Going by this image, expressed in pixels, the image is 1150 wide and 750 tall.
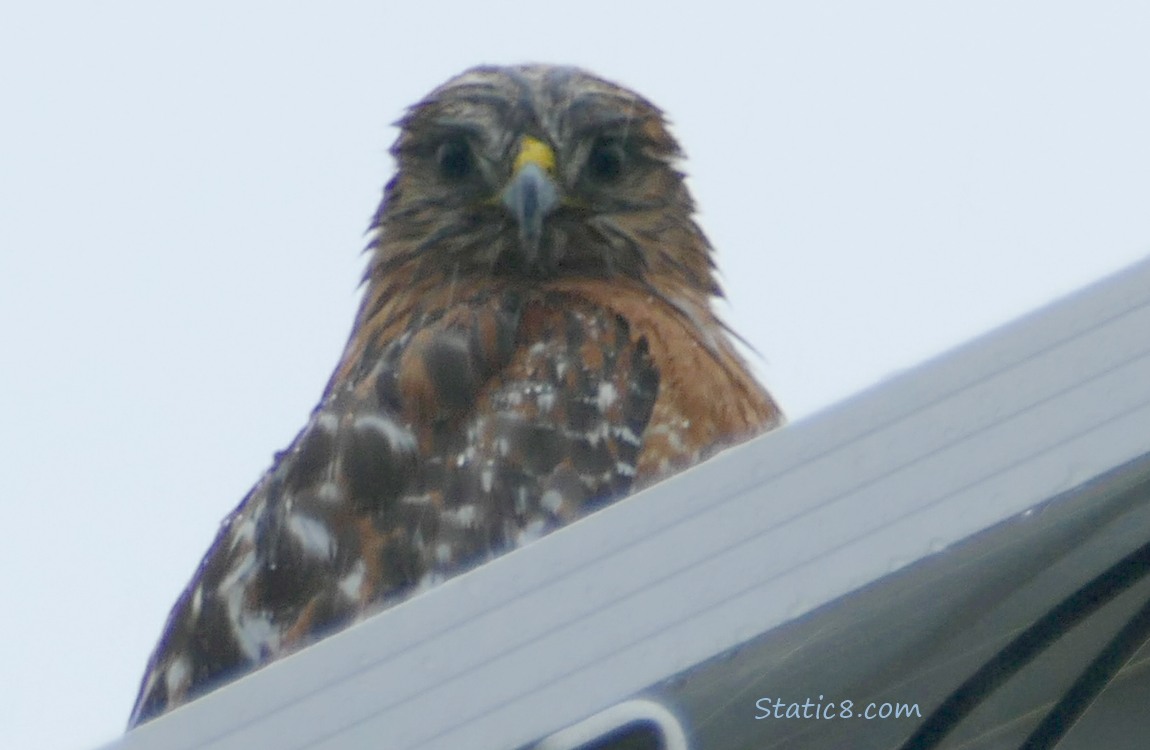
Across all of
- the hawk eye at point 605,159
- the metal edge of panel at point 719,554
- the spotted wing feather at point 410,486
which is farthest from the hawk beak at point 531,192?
the metal edge of panel at point 719,554

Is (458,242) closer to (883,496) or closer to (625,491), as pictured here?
(625,491)

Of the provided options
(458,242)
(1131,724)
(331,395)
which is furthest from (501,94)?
(1131,724)

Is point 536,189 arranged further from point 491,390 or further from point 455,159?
point 491,390

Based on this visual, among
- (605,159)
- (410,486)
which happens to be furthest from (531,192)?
(410,486)

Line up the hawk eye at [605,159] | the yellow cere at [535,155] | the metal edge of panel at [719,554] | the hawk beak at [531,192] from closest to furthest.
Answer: the metal edge of panel at [719,554], the hawk beak at [531,192], the yellow cere at [535,155], the hawk eye at [605,159]

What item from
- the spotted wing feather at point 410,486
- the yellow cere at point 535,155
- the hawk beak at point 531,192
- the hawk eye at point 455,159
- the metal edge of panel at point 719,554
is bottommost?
the metal edge of panel at point 719,554

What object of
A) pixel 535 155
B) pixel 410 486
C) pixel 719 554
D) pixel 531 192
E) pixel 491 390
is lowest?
pixel 719 554

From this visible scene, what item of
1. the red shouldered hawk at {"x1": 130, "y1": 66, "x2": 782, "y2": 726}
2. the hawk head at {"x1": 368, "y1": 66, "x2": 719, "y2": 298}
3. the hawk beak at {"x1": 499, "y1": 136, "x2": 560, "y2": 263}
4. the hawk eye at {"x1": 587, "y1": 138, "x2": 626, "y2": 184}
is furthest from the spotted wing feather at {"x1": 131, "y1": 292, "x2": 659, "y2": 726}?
the hawk eye at {"x1": 587, "y1": 138, "x2": 626, "y2": 184}

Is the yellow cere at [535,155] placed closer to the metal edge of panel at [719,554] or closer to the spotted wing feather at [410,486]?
the spotted wing feather at [410,486]
